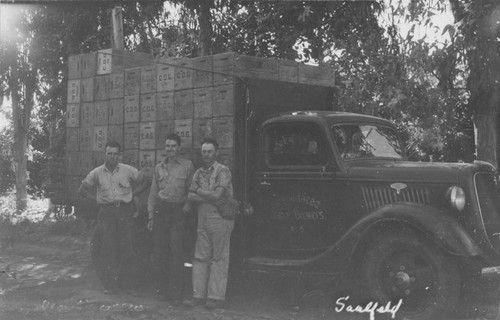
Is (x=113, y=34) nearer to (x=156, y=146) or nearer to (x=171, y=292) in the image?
(x=156, y=146)

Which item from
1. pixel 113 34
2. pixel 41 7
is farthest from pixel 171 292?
pixel 41 7

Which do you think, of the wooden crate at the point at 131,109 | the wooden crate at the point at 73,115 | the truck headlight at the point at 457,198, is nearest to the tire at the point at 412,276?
the truck headlight at the point at 457,198

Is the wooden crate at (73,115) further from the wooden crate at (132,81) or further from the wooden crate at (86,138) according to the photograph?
the wooden crate at (132,81)

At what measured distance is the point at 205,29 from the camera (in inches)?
503

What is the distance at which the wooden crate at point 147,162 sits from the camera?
7152 mm

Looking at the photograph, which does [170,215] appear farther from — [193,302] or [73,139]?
[73,139]

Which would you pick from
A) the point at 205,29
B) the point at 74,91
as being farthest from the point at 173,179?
the point at 205,29

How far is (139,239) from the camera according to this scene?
7.33 meters

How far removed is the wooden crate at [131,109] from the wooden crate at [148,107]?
3.4 inches

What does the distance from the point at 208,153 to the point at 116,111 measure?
6.91 feet

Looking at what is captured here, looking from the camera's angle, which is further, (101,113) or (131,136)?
(101,113)

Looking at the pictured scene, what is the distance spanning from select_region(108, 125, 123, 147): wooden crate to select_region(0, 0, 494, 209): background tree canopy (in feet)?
13.7

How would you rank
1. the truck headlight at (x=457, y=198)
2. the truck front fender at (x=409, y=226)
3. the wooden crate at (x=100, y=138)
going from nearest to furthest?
the truck front fender at (x=409, y=226) → the truck headlight at (x=457, y=198) → the wooden crate at (x=100, y=138)
